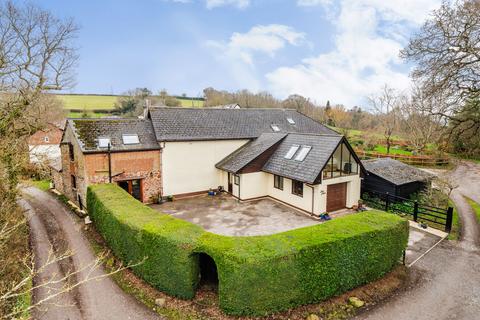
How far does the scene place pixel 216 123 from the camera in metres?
23.1

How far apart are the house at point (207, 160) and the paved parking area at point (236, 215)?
2.67ft

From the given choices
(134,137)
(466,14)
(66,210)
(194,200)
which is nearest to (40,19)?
(134,137)

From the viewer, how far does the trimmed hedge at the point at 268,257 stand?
8.20 meters

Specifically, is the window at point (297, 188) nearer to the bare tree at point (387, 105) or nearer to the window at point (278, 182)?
the window at point (278, 182)

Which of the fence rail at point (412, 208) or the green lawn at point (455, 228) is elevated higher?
the fence rail at point (412, 208)

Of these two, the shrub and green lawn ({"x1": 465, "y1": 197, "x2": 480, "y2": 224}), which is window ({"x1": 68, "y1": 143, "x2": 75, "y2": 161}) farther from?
green lawn ({"x1": 465, "y1": 197, "x2": 480, "y2": 224})

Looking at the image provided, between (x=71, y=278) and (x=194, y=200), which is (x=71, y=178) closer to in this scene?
(x=194, y=200)

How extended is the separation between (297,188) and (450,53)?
34.3 ft

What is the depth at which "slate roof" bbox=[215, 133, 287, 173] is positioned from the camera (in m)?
19.3

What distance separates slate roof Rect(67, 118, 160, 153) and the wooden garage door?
1207cm

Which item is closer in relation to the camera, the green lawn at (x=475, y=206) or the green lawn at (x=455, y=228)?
the green lawn at (x=455, y=228)

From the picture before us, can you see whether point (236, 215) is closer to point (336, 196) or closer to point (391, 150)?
point (336, 196)

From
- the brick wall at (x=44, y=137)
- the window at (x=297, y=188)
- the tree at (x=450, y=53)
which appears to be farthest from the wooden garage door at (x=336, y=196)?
the brick wall at (x=44, y=137)

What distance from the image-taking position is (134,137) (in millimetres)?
19031
